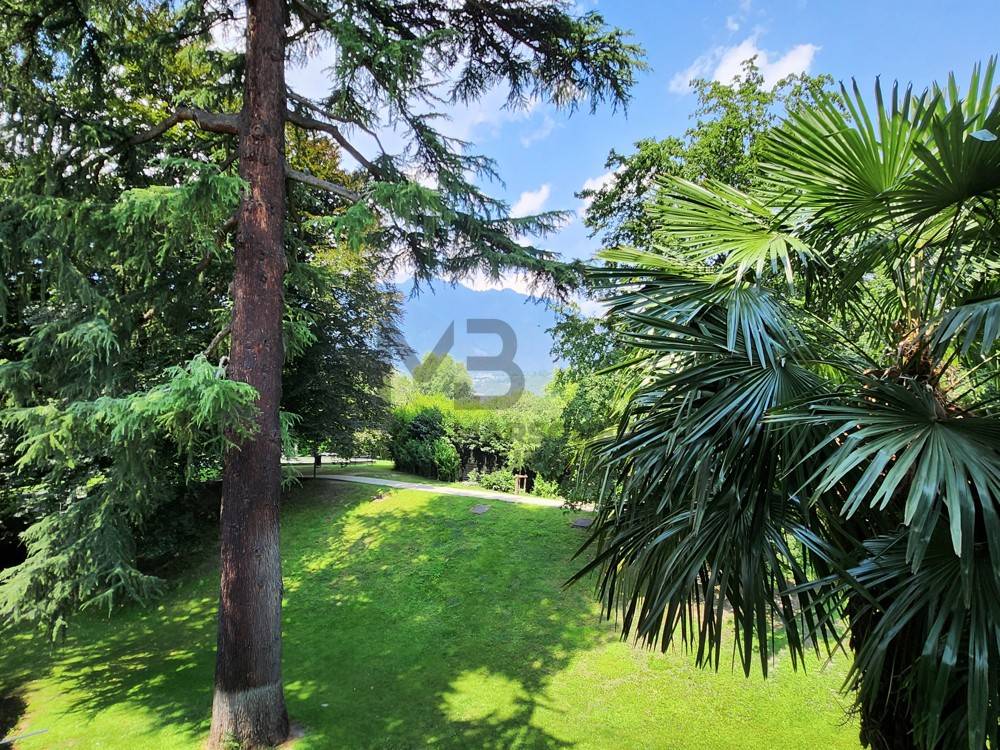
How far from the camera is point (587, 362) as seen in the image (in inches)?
277

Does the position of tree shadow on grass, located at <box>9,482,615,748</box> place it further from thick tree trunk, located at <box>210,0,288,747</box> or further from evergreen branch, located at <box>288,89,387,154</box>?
evergreen branch, located at <box>288,89,387,154</box>

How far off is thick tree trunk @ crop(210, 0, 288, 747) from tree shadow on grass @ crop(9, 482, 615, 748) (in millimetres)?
680

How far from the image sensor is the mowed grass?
13.9 feet

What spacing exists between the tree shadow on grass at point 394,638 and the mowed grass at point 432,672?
0.08 ft

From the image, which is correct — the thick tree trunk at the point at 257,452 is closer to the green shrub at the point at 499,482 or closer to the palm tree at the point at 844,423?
the palm tree at the point at 844,423

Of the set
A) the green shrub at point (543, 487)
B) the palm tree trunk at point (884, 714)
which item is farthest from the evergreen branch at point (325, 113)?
the green shrub at point (543, 487)

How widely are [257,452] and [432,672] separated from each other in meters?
3.18

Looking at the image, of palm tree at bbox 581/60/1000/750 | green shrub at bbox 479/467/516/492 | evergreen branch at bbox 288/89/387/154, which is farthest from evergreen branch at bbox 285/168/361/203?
green shrub at bbox 479/467/516/492

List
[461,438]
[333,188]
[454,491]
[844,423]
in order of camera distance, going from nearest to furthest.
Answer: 1. [844,423]
2. [333,188]
3. [454,491]
4. [461,438]

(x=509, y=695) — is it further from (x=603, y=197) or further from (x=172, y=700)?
(x=603, y=197)

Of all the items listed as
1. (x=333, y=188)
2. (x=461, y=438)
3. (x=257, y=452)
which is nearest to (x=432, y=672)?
(x=257, y=452)

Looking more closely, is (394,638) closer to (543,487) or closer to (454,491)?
(454,491)

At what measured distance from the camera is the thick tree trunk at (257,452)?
405 cm

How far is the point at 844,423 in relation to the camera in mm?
1933
